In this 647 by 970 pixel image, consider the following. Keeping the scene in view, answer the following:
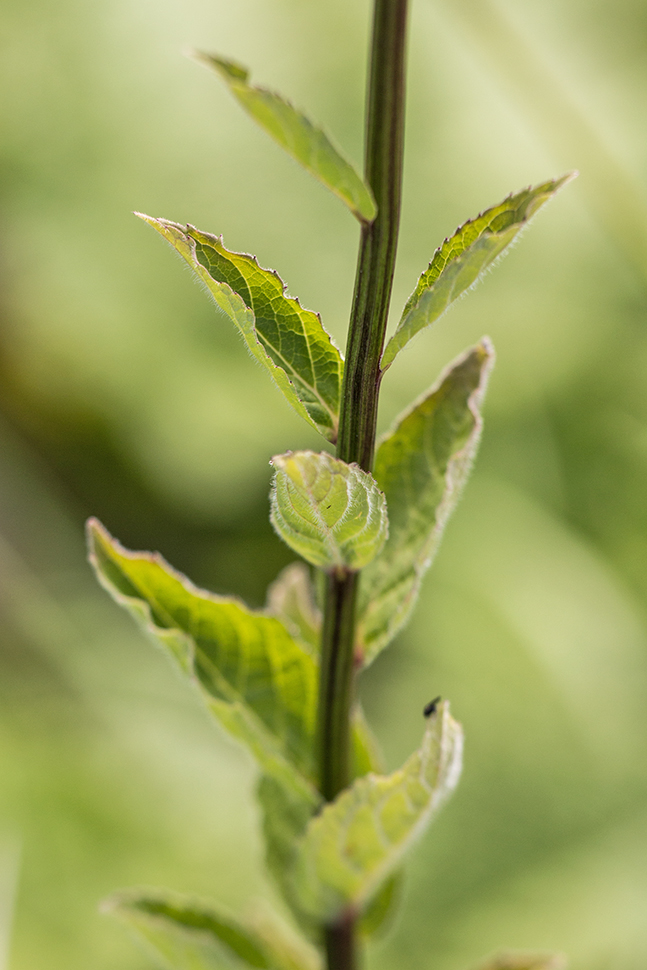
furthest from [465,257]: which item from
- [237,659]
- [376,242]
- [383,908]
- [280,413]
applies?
[280,413]

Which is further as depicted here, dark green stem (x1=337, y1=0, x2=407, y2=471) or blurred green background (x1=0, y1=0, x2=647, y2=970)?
blurred green background (x1=0, y1=0, x2=647, y2=970)

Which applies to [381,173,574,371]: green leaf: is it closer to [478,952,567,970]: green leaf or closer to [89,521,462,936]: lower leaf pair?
[89,521,462,936]: lower leaf pair

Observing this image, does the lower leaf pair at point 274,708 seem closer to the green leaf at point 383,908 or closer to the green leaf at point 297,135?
the green leaf at point 383,908

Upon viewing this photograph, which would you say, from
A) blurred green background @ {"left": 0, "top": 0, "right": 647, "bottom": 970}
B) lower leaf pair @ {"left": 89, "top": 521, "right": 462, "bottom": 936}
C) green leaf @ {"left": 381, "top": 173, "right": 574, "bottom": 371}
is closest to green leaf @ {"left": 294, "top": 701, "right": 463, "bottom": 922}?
lower leaf pair @ {"left": 89, "top": 521, "right": 462, "bottom": 936}

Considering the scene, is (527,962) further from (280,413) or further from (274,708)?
(280,413)

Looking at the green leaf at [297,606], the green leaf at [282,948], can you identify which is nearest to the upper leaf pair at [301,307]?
the green leaf at [297,606]

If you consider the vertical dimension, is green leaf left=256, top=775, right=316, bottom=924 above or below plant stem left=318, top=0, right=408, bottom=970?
below
